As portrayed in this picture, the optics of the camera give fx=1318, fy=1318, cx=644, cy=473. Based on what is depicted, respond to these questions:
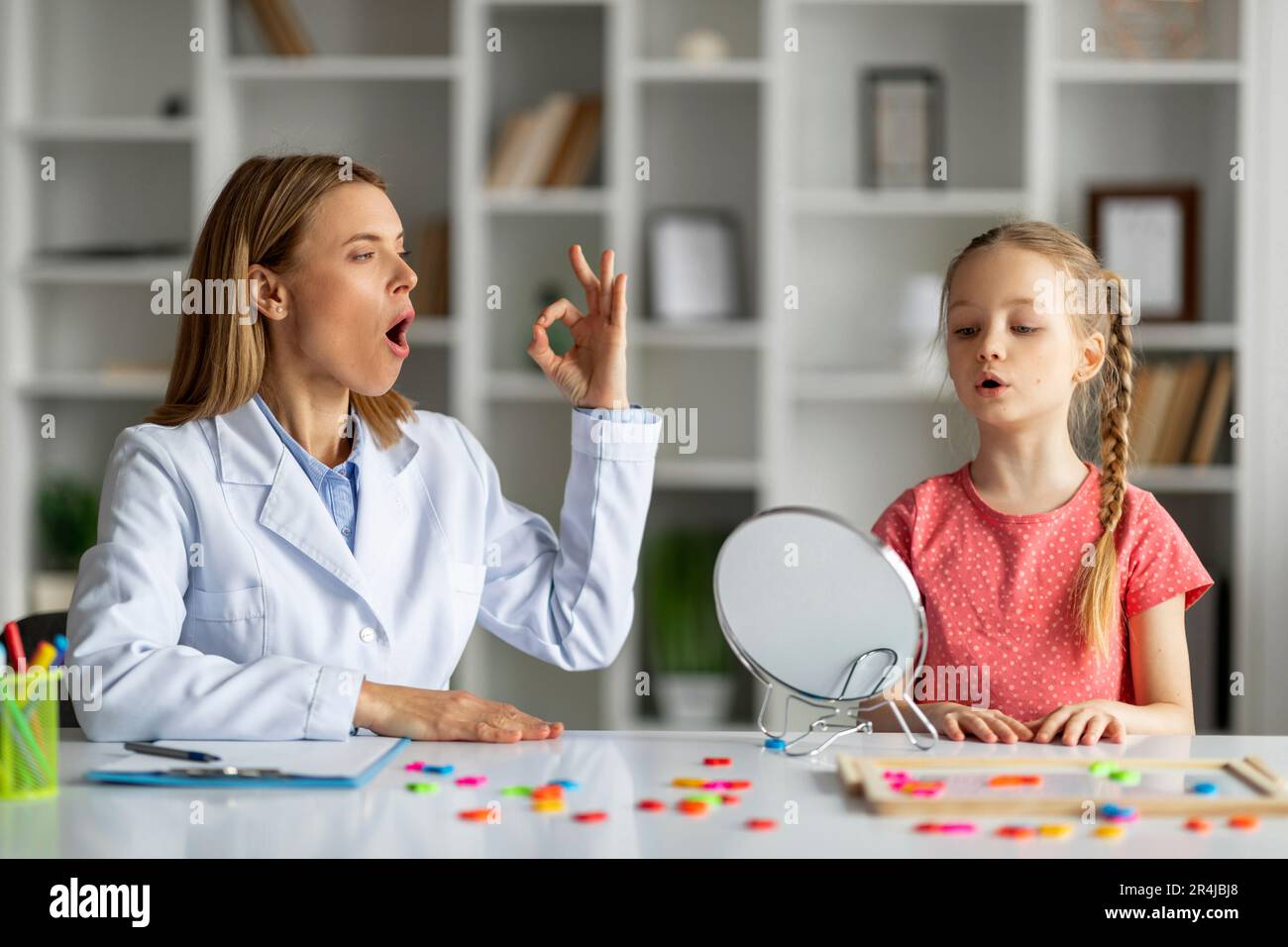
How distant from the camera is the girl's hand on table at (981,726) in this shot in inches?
53.7

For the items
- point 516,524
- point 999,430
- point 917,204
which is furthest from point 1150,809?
point 917,204

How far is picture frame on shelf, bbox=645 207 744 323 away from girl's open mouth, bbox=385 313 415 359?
1856 millimetres

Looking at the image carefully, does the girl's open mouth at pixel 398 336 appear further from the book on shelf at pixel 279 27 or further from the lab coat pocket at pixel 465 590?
the book on shelf at pixel 279 27

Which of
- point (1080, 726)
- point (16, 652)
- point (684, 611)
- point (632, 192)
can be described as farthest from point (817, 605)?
point (632, 192)

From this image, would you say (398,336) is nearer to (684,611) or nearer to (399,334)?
(399,334)

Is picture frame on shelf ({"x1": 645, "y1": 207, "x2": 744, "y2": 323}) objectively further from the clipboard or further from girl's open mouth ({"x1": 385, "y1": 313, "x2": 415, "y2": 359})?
the clipboard

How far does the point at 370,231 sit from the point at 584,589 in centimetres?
53

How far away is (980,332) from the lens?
1671 mm

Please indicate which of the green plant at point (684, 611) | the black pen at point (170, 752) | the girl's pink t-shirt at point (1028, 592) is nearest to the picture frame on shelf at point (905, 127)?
the green plant at point (684, 611)

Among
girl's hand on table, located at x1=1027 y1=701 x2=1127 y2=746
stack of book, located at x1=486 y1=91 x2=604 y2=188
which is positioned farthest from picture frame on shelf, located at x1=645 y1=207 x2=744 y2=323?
girl's hand on table, located at x1=1027 y1=701 x2=1127 y2=746

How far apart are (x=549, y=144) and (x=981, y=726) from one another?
245 centimetres

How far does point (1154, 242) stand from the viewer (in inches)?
135

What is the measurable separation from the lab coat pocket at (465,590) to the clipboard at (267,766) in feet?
1.06

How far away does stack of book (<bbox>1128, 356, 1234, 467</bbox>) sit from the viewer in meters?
3.33
